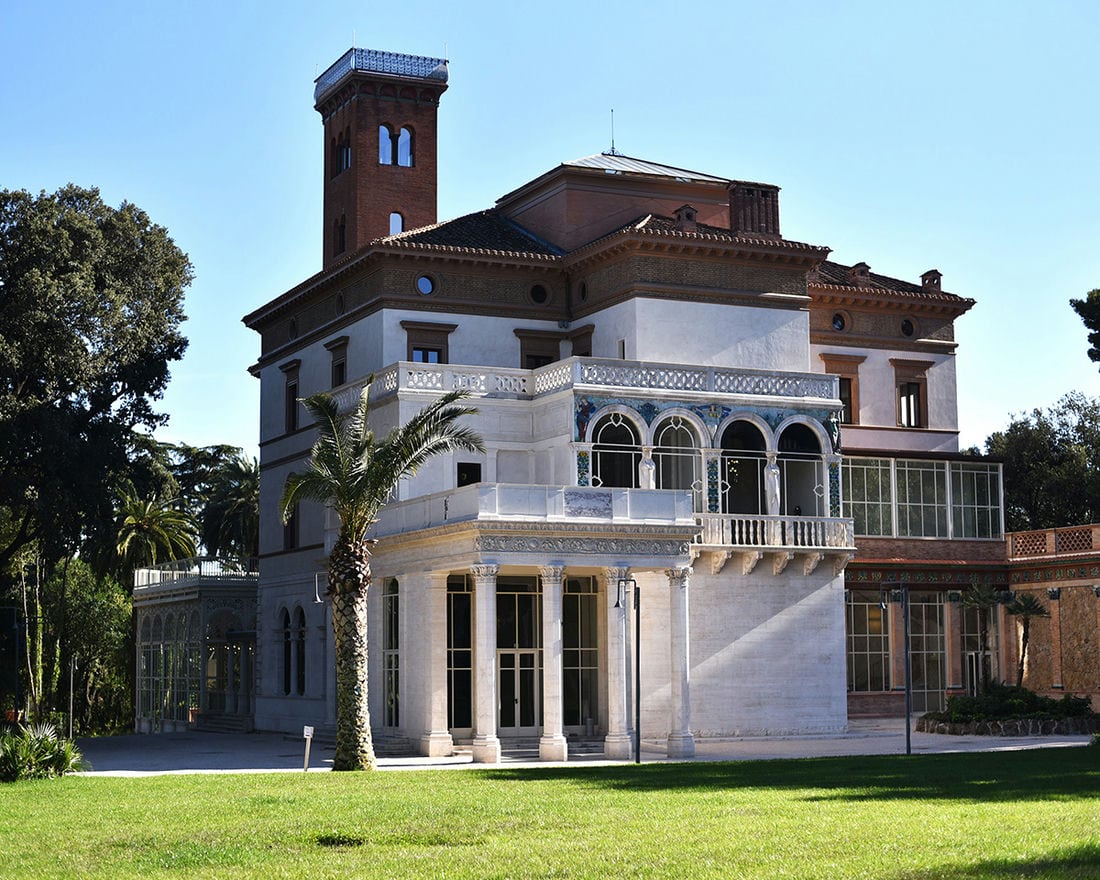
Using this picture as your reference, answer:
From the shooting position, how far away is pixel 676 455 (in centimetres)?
4181

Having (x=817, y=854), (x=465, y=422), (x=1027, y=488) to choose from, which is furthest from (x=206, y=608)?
(x=817, y=854)

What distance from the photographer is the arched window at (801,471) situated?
141ft

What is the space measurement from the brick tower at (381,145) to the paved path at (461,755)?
17.3 meters

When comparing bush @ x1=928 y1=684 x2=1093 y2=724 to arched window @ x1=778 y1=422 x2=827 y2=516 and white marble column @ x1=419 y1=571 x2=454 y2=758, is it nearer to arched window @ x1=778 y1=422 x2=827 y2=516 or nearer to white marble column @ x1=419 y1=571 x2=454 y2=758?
arched window @ x1=778 y1=422 x2=827 y2=516

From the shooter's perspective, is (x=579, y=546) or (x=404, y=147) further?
(x=404, y=147)

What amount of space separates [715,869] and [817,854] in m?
1.33

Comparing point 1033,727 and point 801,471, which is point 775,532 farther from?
point 1033,727

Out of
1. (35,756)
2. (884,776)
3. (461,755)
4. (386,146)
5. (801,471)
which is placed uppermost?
(386,146)

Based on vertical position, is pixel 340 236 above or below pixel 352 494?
above

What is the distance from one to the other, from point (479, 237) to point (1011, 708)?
2012 centimetres

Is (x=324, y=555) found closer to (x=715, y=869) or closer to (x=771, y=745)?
(x=771, y=745)

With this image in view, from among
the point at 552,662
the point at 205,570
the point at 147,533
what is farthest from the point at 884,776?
the point at 147,533

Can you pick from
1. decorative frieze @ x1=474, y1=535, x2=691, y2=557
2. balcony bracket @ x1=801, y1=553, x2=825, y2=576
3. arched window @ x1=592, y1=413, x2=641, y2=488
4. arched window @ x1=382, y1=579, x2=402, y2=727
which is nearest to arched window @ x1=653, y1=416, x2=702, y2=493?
arched window @ x1=592, y1=413, x2=641, y2=488

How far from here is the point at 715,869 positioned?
52.0 ft
